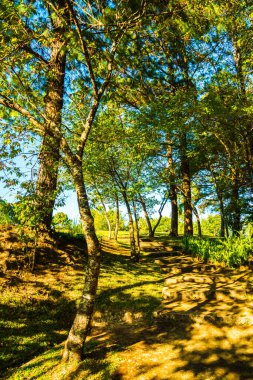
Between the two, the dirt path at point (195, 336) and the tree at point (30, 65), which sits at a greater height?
the tree at point (30, 65)

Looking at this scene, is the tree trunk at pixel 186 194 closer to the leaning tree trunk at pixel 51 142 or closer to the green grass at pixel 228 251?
the green grass at pixel 228 251

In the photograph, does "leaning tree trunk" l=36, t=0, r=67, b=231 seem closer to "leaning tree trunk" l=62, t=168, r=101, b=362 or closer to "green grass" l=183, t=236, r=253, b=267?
"leaning tree trunk" l=62, t=168, r=101, b=362

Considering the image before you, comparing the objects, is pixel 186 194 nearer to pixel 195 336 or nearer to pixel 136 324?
pixel 136 324

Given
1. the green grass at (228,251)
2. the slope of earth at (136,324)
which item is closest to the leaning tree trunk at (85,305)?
the slope of earth at (136,324)

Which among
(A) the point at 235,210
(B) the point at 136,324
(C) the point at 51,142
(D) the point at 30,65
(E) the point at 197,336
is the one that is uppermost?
(D) the point at 30,65

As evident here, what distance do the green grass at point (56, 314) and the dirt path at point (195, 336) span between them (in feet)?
1.38

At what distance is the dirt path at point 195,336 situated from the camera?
170 inches

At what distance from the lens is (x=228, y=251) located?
10.3 metres

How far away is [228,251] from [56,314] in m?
6.88

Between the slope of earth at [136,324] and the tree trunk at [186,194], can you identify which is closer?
the slope of earth at [136,324]

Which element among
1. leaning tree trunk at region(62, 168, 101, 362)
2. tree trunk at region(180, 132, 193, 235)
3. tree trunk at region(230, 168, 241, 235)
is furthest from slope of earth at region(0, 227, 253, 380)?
tree trunk at region(180, 132, 193, 235)

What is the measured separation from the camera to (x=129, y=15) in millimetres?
5805

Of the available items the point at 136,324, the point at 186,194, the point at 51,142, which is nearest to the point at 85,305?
the point at 136,324

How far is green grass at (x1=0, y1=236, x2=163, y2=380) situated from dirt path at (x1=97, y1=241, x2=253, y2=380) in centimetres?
42
